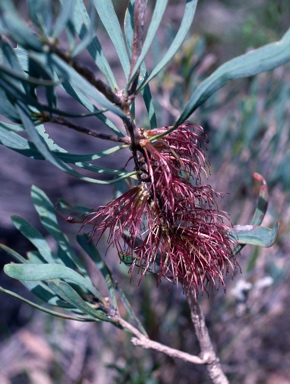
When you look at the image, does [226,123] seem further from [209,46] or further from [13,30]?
[209,46]

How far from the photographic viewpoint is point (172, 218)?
479 millimetres

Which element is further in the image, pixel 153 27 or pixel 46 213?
pixel 46 213

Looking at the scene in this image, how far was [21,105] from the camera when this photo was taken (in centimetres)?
36

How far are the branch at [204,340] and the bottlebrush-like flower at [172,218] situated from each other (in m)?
0.04

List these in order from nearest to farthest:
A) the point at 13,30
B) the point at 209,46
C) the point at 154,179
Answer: the point at 13,30 → the point at 154,179 → the point at 209,46

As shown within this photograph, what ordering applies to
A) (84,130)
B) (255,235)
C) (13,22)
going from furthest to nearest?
(255,235), (84,130), (13,22)

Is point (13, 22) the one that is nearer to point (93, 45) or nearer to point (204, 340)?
point (93, 45)

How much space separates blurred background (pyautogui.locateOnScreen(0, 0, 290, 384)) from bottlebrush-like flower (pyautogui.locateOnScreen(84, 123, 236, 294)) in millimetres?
374

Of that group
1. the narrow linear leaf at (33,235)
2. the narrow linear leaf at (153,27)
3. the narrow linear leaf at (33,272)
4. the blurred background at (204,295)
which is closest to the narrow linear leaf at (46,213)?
the narrow linear leaf at (33,235)

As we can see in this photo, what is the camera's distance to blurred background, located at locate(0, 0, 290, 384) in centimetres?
121

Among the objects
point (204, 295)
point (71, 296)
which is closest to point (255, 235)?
point (71, 296)

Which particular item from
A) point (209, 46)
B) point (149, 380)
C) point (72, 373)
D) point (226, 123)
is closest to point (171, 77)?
point (226, 123)

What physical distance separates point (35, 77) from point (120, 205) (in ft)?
0.58

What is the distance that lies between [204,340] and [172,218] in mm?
192
